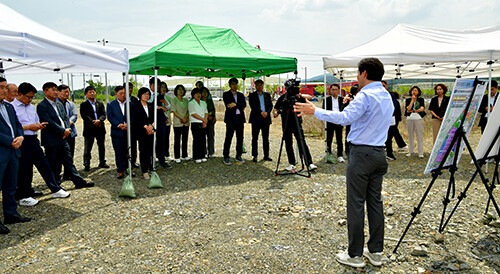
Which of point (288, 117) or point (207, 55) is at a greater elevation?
point (207, 55)

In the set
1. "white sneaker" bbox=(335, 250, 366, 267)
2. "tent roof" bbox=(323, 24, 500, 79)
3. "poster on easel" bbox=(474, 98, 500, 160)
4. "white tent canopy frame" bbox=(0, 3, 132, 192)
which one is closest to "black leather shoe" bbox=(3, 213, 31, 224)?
"white tent canopy frame" bbox=(0, 3, 132, 192)

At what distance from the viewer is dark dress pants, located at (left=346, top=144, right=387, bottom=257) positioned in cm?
287

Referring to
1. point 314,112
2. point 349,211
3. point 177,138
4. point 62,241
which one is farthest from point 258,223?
point 177,138

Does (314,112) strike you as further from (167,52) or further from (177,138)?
(177,138)

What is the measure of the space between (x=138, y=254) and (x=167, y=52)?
3.86 metres

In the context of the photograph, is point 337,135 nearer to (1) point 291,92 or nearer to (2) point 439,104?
(1) point 291,92

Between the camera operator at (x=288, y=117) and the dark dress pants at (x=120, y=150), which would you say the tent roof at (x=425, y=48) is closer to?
the camera operator at (x=288, y=117)

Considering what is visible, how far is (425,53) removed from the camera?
6.98 m

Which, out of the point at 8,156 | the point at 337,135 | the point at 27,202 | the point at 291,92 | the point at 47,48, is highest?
the point at 47,48

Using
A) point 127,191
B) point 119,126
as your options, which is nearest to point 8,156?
point 127,191

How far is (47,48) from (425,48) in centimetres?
715

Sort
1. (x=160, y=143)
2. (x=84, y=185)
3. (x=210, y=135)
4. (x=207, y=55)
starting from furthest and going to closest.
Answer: (x=210, y=135) → (x=160, y=143) → (x=207, y=55) → (x=84, y=185)

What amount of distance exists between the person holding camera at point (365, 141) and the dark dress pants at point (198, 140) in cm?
476

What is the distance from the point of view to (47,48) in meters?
4.26
